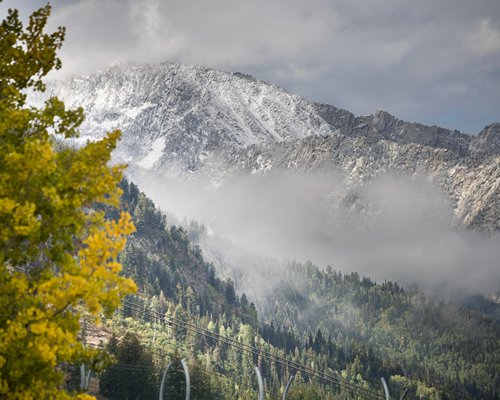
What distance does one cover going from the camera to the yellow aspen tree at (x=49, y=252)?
12.4 m

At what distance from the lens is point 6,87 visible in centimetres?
1536

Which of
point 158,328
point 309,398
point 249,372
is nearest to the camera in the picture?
point 309,398

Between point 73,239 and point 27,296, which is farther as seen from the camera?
point 73,239

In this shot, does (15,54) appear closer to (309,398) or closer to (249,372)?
(309,398)

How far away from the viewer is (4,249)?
1362cm

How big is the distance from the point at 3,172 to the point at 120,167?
2616mm

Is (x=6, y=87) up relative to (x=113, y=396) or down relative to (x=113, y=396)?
up

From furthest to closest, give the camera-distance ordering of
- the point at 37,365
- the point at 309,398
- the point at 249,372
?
1. the point at 249,372
2. the point at 309,398
3. the point at 37,365

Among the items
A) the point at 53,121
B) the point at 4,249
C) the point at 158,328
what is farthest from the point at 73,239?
the point at 158,328

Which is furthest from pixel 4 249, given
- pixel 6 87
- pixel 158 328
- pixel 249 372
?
pixel 249 372

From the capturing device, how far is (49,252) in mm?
13594

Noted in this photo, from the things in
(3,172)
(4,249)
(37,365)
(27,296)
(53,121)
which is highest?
(53,121)

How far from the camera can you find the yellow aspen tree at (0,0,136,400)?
12422 mm

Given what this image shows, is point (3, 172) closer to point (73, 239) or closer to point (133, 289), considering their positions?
point (73, 239)
